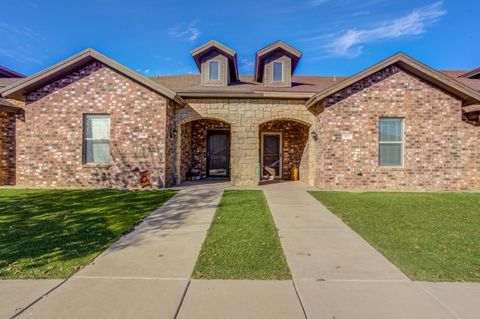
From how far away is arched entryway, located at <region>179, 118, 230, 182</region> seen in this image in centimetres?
1311

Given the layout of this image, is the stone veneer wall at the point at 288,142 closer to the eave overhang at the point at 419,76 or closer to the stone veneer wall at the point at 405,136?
the stone veneer wall at the point at 405,136

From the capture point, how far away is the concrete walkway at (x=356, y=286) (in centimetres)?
256

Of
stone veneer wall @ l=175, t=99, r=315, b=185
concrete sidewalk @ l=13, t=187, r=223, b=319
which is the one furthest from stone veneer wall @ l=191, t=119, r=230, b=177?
concrete sidewalk @ l=13, t=187, r=223, b=319

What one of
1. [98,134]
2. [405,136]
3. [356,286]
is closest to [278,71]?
[405,136]

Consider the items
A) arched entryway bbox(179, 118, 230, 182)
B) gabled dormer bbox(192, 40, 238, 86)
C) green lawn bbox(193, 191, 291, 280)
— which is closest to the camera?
green lawn bbox(193, 191, 291, 280)

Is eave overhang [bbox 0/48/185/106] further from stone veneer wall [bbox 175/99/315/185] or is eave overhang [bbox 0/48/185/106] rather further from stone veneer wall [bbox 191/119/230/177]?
stone veneer wall [bbox 191/119/230/177]

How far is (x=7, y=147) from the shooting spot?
10.3 m

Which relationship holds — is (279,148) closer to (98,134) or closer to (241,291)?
(98,134)

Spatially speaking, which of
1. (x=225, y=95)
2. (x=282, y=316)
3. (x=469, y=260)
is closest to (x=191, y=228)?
(x=282, y=316)

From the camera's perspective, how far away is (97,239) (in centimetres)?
440

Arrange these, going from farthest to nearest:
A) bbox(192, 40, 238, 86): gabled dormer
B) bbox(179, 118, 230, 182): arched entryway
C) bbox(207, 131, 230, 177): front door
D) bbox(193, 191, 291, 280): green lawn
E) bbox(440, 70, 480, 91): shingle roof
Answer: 1. bbox(207, 131, 230, 177): front door
2. bbox(179, 118, 230, 182): arched entryway
3. bbox(440, 70, 480, 91): shingle roof
4. bbox(192, 40, 238, 86): gabled dormer
5. bbox(193, 191, 291, 280): green lawn

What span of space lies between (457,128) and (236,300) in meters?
10.9

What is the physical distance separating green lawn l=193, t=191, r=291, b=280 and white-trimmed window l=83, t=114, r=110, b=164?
5673 mm

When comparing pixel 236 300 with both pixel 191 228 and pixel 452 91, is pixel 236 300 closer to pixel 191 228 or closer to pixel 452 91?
pixel 191 228
